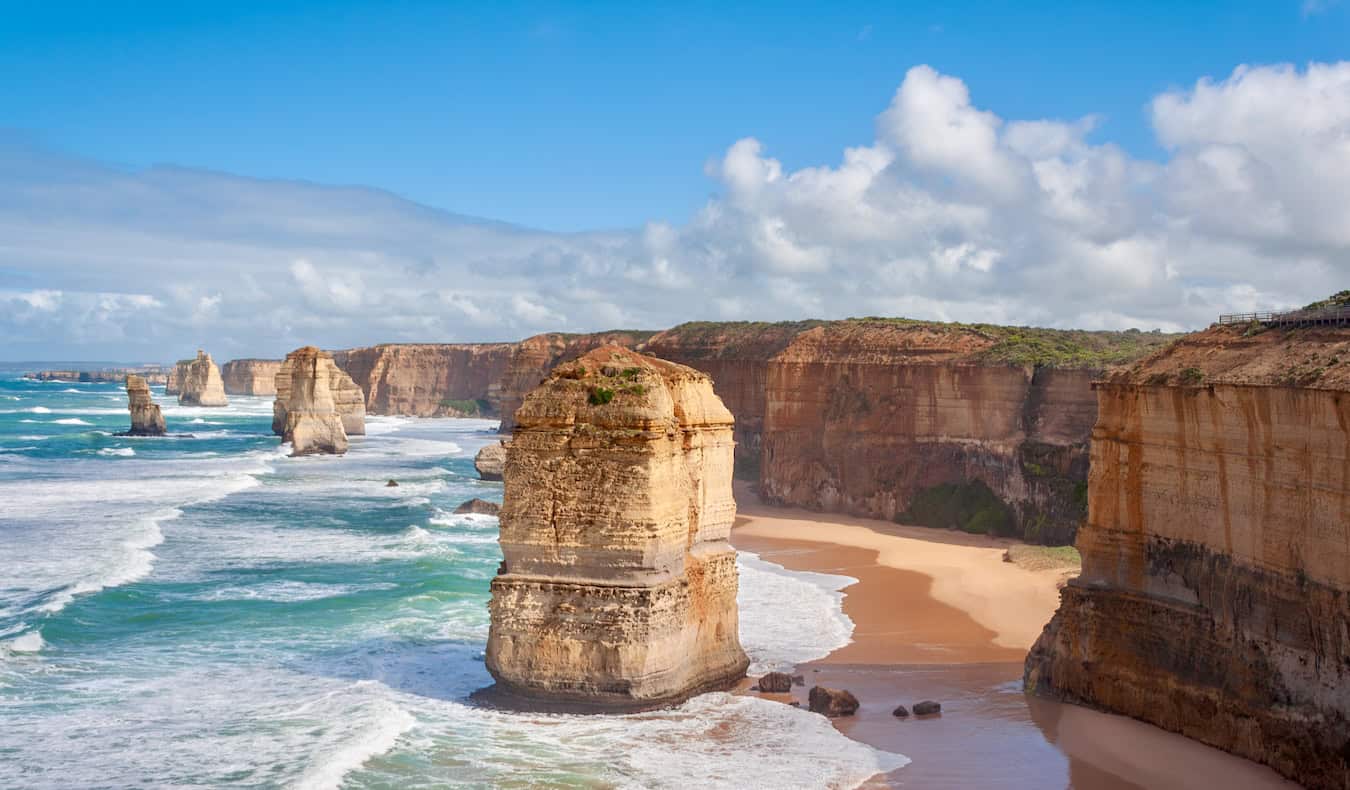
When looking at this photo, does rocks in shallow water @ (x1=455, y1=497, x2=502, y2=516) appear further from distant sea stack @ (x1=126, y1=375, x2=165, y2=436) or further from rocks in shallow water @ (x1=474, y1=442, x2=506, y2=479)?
distant sea stack @ (x1=126, y1=375, x2=165, y2=436)

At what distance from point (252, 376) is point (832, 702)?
517ft

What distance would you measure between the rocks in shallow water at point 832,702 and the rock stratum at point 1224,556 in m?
3.19

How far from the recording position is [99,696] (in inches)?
766

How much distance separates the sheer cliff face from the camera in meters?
126

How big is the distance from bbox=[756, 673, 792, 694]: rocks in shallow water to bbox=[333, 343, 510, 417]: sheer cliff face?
349 feet

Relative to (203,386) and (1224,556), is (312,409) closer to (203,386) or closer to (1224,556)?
(1224,556)

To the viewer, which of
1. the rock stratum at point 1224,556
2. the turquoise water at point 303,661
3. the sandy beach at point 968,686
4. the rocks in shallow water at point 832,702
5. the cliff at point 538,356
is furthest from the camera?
the cliff at point 538,356

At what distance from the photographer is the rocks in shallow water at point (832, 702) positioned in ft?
61.6

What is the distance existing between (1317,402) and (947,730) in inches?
282

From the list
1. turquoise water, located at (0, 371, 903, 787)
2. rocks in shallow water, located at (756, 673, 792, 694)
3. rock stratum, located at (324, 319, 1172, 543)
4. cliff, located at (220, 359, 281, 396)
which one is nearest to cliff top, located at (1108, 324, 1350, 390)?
turquoise water, located at (0, 371, 903, 787)

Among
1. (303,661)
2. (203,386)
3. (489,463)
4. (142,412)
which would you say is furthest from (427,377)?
(303,661)

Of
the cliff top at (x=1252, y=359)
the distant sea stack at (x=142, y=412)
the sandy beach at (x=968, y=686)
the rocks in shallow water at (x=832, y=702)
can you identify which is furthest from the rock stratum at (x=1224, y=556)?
the distant sea stack at (x=142, y=412)

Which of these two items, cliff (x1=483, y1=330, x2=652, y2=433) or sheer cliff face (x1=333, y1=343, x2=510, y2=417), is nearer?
cliff (x1=483, y1=330, x2=652, y2=433)

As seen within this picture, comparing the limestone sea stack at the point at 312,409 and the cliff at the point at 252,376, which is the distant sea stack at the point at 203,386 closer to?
the cliff at the point at 252,376
